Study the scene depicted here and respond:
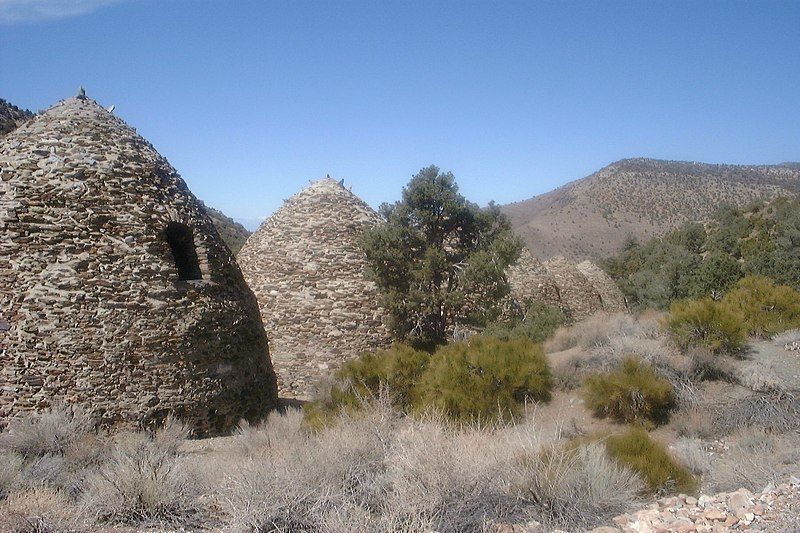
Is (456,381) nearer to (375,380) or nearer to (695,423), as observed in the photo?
(375,380)

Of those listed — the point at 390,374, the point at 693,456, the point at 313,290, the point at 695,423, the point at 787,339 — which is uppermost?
the point at 313,290

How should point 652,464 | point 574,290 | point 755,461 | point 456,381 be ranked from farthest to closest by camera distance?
1. point 574,290
2. point 456,381
3. point 755,461
4. point 652,464

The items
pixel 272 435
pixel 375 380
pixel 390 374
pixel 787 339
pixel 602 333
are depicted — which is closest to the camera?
pixel 272 435

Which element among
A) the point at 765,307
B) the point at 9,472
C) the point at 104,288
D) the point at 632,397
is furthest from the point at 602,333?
the point at 9,472

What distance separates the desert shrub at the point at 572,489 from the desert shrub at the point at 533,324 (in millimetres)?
8356

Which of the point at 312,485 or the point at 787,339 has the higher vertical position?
the point at 312,485

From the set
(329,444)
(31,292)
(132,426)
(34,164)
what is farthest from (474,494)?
(34,164)

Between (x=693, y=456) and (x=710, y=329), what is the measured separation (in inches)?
164

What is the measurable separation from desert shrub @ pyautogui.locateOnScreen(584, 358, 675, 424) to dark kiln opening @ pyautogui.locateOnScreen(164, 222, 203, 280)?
20.4 feet

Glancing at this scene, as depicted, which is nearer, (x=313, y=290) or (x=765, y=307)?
(x=765, y=307)

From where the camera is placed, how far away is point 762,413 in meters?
7.72

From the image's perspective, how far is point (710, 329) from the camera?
10000 mm

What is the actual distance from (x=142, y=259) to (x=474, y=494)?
5389 mm

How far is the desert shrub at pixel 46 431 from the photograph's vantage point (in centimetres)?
641
